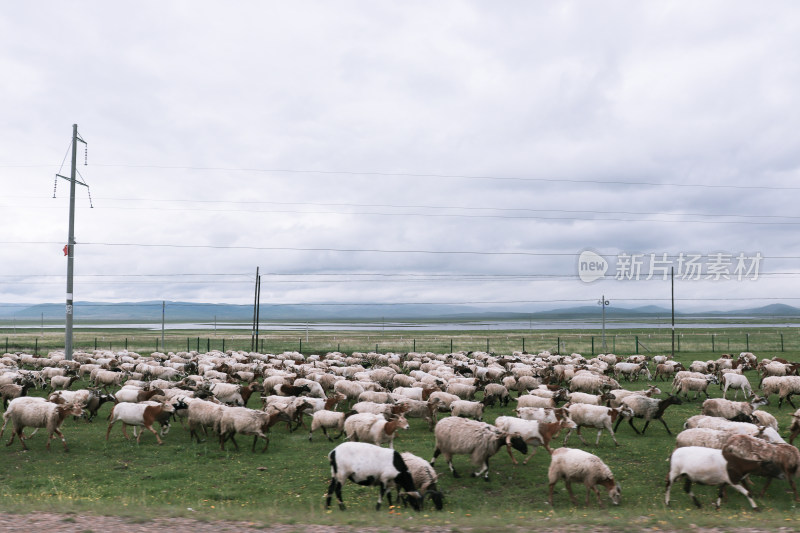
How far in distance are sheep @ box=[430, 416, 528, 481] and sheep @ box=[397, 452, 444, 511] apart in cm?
214

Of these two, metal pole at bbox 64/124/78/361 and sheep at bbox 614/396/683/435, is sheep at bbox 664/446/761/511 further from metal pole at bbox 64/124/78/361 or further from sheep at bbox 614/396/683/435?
metal pole at bbox 64/124/78/361

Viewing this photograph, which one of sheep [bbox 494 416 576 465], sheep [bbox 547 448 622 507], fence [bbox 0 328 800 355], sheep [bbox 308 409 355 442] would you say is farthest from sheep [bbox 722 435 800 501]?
fence [bbox 0 328 800 355]

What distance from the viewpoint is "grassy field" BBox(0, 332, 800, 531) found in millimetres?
9734

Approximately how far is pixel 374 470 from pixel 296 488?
9.82 ft

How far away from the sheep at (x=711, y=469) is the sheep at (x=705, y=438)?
149cm

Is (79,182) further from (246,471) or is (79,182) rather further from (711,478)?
(711,478)

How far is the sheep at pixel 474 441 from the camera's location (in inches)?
531

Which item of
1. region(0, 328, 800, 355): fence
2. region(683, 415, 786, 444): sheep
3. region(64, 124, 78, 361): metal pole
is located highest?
region(64, 124, 78, 361): metal pole

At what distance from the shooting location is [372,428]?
15219 millimetres

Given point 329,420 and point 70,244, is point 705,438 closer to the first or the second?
point 329,420

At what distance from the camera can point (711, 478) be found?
1114cm

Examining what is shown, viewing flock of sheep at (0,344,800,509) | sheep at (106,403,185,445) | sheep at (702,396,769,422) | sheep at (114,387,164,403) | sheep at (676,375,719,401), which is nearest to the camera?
flock of sheep at (0,344,800,509)

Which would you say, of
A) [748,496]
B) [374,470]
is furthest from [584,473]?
[374,470]

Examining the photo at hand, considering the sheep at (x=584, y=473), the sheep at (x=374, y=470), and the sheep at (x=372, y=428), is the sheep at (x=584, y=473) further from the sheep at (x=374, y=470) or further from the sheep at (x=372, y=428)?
the sheep at (x=372, y=428)
